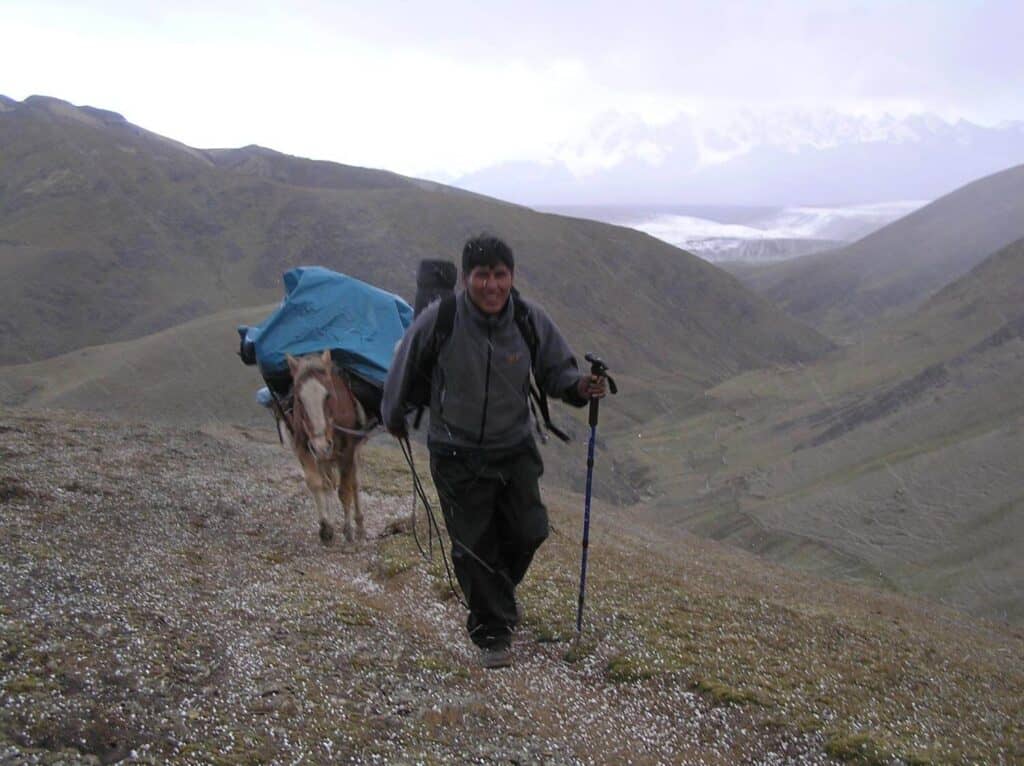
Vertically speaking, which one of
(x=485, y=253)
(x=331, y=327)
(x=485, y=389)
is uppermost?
(x=485, y=253)

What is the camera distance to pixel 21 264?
83.2 m

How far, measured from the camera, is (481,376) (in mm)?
6930

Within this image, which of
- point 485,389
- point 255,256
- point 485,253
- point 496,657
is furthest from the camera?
point 255,256

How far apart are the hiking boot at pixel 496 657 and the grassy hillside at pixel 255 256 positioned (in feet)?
236

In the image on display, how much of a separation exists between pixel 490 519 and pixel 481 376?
4.12 feet

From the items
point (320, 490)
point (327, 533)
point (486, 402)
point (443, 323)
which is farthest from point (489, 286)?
point (327, 533)

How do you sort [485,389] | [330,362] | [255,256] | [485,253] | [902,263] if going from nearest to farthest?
[485,253] < [485,389] < [330,362] < [255,256] < [902,263]

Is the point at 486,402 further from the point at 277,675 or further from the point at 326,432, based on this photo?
the point at 326,432

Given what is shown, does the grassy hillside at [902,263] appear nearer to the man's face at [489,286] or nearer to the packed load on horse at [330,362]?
the packed load on horse at [330,362]

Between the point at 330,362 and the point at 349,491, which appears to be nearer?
the point at 330,362

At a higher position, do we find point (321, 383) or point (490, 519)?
point (321, 383)

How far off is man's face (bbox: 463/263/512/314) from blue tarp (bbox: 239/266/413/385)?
20.3 feet

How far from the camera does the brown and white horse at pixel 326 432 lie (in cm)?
1174

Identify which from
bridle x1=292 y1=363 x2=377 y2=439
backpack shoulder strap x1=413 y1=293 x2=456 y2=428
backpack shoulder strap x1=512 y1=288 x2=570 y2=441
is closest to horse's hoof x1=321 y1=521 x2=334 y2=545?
bridle x1=292 y1=363 x2=377 y2=439
